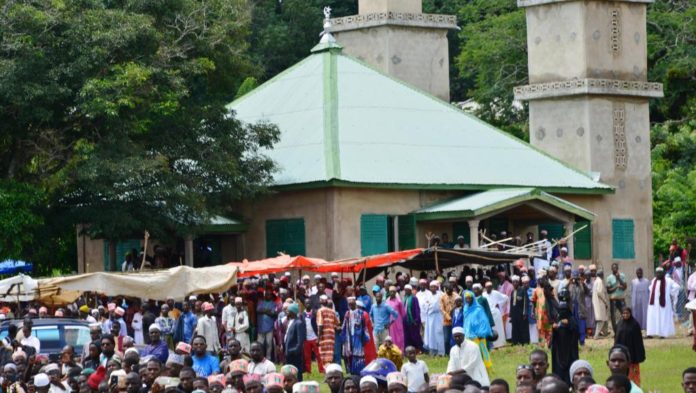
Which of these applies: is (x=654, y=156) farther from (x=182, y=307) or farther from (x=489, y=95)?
(x=182, y=307)

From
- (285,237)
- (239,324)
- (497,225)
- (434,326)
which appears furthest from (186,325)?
(497,225)

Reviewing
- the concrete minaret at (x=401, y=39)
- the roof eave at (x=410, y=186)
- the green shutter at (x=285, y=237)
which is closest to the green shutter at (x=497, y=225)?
the roof eave at (x=410, y=186)

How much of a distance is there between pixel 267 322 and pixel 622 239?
46.9ft

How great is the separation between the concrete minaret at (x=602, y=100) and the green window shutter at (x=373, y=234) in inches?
245

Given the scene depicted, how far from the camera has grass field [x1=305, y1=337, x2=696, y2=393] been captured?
25.9 metres

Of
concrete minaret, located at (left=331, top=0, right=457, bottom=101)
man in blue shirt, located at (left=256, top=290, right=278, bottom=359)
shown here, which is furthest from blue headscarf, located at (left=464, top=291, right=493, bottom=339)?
concrete minaret, located at (left=331, top=0, right=457, bottom=101)

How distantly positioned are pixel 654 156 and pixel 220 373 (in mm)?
31127

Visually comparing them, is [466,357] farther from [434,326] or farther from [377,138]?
[377,138]

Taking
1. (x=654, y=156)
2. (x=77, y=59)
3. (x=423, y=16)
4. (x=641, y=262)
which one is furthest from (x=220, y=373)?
(x=654, y=156)

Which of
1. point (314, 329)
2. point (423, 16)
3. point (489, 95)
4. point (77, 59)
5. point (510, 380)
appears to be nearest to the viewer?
point (510, 380)

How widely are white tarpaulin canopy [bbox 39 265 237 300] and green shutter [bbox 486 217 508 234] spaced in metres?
12.0

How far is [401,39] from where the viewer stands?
46.8m

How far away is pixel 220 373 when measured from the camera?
21.6 meters

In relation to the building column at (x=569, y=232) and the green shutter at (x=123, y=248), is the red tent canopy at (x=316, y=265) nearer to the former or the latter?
the green shutter at (x=123, y=248)
